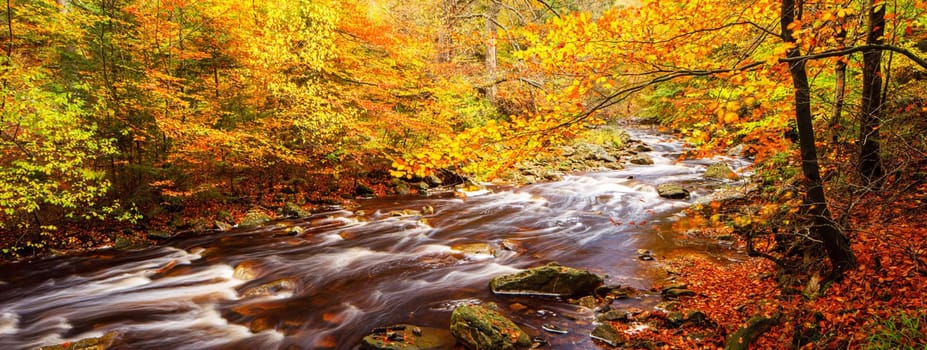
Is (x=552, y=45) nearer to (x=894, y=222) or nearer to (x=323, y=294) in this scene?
(x=894, y=222)

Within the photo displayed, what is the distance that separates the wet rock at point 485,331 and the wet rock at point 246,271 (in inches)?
190

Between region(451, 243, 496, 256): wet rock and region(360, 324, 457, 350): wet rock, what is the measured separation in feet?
11.2

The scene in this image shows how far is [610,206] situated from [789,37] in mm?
9572

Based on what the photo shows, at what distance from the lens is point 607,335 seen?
5.47 m

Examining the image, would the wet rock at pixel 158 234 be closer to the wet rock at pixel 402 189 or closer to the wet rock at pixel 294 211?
the wet rock at pixel 294 211

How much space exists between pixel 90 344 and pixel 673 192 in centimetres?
1395

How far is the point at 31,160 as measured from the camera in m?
8.26

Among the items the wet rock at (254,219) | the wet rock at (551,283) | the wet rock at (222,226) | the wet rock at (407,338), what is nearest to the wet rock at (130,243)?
the wet rock at (222,226)

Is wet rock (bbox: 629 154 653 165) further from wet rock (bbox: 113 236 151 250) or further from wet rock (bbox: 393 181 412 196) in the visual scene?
wet rock (bbox: 113 236 151 250)

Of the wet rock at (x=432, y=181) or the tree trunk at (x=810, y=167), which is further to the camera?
the wet rock at (x=432, y=181)

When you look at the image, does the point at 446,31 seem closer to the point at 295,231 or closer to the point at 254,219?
the point at 295,231

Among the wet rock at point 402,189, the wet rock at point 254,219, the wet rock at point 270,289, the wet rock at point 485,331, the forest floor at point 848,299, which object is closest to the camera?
the forest floor at point 848,299

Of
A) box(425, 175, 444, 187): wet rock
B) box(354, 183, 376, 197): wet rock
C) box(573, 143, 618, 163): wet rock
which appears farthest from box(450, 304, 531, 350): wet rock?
box(573, 143, 618, 163): wet rock

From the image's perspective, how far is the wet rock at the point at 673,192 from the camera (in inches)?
530
